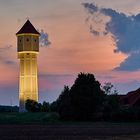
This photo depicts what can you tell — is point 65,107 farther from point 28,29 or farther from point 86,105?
point 28,29

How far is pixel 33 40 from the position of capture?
176 meters

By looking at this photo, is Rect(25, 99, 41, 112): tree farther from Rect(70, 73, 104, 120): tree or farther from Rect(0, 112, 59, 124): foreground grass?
Rect(70, 73, 104, 120): tree

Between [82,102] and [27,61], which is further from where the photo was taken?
[27,61]

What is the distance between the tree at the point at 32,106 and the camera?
144m

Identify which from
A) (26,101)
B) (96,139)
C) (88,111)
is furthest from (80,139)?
(26,101)


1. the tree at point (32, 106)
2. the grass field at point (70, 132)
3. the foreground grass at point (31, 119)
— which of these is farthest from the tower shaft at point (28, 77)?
the grass field at point (70, 132)

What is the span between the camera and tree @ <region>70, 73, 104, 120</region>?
93.2 metres

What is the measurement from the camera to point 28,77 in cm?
17050

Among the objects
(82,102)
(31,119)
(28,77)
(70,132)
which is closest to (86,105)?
(82,102)

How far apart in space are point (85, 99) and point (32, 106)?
56.2 metres

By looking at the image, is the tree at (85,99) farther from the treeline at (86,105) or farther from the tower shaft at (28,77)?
the tower shaft at (28,77)

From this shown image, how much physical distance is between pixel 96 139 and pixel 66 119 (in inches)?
2135

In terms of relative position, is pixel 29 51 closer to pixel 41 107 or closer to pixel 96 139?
pixel 41 107

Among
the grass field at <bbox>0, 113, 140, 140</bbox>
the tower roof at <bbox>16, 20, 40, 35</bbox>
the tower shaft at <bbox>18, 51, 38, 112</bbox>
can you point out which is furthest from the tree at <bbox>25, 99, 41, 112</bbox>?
the grass field at <bbox>0, 113, 140, 140</bbox>
